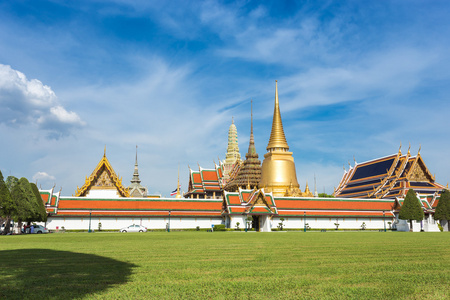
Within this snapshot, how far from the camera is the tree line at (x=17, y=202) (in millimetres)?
35528

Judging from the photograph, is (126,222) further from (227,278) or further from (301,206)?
(227,278)

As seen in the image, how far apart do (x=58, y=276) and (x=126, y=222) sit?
4152cm

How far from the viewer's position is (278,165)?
71.2 m

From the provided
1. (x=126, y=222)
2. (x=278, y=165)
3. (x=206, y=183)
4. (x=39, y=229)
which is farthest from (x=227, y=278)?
(x=206, y=183)

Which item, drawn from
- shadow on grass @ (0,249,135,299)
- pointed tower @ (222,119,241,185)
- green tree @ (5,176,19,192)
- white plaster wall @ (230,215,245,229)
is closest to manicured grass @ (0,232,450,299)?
shadow on grass @ (0,249,135,299)

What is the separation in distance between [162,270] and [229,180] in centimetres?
7071

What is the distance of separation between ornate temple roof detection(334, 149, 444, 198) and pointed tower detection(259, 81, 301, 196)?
453 inches

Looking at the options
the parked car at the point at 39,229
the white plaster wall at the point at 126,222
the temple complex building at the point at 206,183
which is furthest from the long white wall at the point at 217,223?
the temple complex building at the point at 206,183

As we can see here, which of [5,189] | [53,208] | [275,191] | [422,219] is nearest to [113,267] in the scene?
[5,189]

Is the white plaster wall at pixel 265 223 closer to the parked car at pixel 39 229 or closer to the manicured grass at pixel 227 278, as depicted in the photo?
the parked car at pixel 39 229

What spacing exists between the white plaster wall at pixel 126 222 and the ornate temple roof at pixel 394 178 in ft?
91.6

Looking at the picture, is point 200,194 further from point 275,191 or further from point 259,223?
point 259,223

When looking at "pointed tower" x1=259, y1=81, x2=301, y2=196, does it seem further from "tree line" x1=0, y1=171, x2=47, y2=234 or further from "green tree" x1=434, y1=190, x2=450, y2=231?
"tree line" x1=0, y1=171, x2=47, y2=234

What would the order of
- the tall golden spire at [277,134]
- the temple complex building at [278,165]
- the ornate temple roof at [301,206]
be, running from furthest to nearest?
the tall golden spire at [277,134]
the temple complex building at [278,165]
the ornate temple roof at [301,206]
